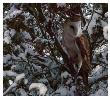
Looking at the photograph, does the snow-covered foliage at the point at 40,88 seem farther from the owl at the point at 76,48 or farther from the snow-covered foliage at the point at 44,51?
the owl at the point at 76,48

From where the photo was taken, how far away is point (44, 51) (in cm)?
400

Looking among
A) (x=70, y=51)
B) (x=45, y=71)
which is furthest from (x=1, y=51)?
(x=70, y=51)

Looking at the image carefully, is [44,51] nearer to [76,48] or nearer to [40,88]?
[76,48]

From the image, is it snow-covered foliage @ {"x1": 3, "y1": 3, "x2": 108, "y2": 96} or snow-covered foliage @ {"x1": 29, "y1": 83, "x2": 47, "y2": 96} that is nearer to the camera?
snow-covered foliage @ {"x1": 29, "y1": 83, "x2": 47, "y2": 96}

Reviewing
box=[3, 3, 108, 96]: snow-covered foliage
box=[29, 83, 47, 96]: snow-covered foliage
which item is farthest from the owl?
box=[29, 83, 47, 96]: snow-covered foliage

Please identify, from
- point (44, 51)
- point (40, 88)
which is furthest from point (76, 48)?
point (40, 88)

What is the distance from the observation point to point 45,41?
148 inches

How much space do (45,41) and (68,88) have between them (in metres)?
0.57

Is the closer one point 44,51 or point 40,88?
point 40,88

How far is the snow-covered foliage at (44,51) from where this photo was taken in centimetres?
352

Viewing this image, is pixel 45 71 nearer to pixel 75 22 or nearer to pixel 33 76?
pixel 33 76

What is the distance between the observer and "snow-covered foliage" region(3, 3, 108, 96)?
3.52m

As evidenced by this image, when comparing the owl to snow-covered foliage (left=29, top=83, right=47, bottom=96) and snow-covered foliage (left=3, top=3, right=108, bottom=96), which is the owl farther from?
snow-covered foliage (left=29, top=83, right=47, bottom=96)

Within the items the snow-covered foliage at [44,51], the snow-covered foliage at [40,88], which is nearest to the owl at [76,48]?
the snow-covered foliage at [44,51]
